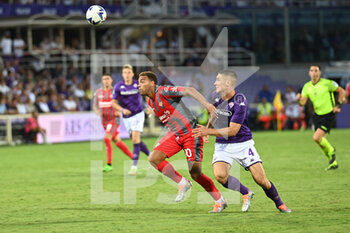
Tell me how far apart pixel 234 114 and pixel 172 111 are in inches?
53.5

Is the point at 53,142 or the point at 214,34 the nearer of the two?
the point at 53,142

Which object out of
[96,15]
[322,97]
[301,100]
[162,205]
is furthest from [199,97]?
[322,97]

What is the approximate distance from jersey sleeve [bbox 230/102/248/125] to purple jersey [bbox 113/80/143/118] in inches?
284

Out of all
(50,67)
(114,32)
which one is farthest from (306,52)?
(50,67)

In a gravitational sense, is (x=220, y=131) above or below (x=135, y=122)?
above

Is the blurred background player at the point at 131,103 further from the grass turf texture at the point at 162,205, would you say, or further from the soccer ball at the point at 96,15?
the soccer ball at the point at 96,15

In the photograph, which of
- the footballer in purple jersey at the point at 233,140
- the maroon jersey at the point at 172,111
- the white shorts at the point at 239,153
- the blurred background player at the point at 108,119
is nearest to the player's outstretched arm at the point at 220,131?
the footballer in purple jersey at the point at 233,140

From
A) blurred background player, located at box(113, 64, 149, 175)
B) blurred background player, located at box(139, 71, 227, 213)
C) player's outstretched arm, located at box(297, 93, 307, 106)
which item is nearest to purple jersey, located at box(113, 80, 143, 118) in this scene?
blurred background player, located at box(113, 64, 149, 175)

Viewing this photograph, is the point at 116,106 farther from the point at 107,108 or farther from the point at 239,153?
the point at 239,153

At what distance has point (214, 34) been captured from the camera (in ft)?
125

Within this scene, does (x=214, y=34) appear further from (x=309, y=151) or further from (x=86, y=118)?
(x=309, y=151)

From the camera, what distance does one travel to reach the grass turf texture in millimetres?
8906

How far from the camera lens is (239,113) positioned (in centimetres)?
945

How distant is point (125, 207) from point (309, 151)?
35.4ft
